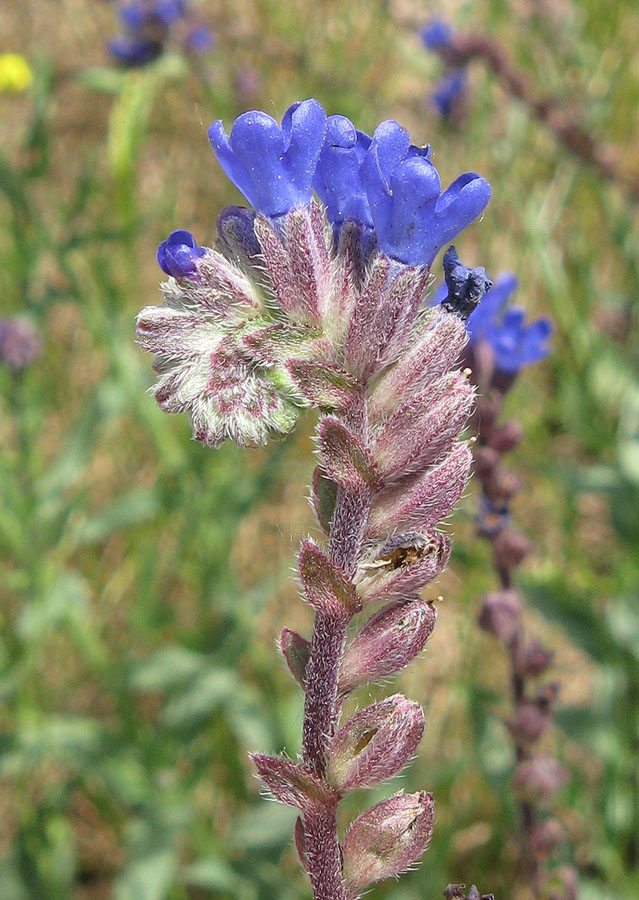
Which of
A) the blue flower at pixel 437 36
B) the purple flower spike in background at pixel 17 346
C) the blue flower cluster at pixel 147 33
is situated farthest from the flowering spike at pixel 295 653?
the blue flower at pixel 437 36

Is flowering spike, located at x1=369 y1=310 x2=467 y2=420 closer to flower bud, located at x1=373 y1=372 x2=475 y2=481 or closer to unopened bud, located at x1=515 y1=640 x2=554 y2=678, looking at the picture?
flower bud, located at x1=373 y1=372 x2=475 y2=481

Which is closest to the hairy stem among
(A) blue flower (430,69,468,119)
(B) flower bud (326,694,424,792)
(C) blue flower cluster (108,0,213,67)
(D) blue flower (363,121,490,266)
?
(B) flower bud (326,694,424,792)

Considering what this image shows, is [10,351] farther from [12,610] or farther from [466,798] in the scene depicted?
[466,798]

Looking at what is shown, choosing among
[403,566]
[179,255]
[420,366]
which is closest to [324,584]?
[403,566]

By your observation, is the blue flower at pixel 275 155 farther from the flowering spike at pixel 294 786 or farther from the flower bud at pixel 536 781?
the flower bud at pixel 536 781

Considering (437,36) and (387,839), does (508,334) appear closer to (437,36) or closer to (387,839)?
(387,839)

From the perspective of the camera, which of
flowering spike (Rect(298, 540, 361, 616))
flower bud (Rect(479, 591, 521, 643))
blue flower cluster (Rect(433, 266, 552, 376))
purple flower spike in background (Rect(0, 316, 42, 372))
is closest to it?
flowering spike (Rect(298, 540, 361, 616))
